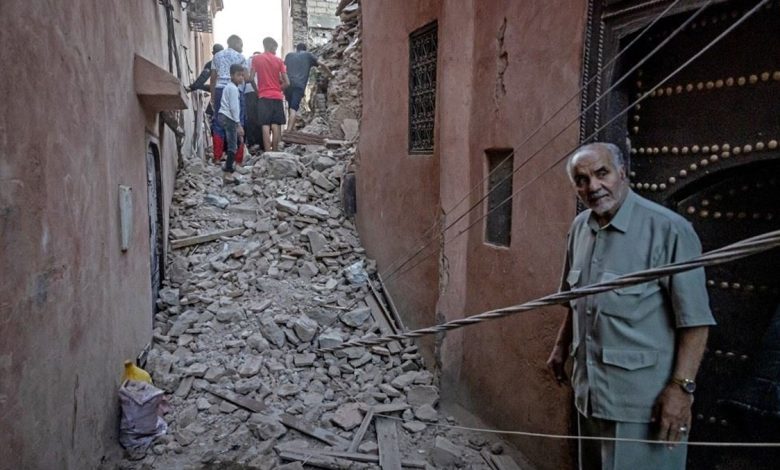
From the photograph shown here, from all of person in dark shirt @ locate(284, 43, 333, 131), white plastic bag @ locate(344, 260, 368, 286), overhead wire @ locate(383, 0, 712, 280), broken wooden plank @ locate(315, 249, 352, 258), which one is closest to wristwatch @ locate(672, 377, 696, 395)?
overhead wire @ locate(383, 0, 712, 280)

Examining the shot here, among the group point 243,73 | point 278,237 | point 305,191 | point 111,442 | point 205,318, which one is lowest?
point 111,442

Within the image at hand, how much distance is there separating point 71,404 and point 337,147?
7.87 meters

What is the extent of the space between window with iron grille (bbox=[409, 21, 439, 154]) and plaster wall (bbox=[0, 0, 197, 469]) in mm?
2754

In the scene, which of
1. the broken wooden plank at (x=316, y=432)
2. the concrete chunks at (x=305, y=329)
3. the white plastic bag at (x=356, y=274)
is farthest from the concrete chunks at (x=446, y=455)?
the white plastic bag at (x=356, y=274)

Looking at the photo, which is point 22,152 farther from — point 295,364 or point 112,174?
point 295,364

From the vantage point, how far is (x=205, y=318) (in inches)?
217

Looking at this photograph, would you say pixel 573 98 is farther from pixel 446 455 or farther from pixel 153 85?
pixel 153 85

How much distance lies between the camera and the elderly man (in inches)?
76.8

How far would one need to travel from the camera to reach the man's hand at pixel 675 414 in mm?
1949

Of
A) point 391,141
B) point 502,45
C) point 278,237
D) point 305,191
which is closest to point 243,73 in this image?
point 305,191

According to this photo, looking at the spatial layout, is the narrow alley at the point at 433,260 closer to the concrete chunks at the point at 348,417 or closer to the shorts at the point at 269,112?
the concrete chunks at the point at 348,417

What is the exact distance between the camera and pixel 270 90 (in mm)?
9648

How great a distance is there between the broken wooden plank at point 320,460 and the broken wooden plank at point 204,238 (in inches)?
150

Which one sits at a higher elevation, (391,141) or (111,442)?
(391,141)
